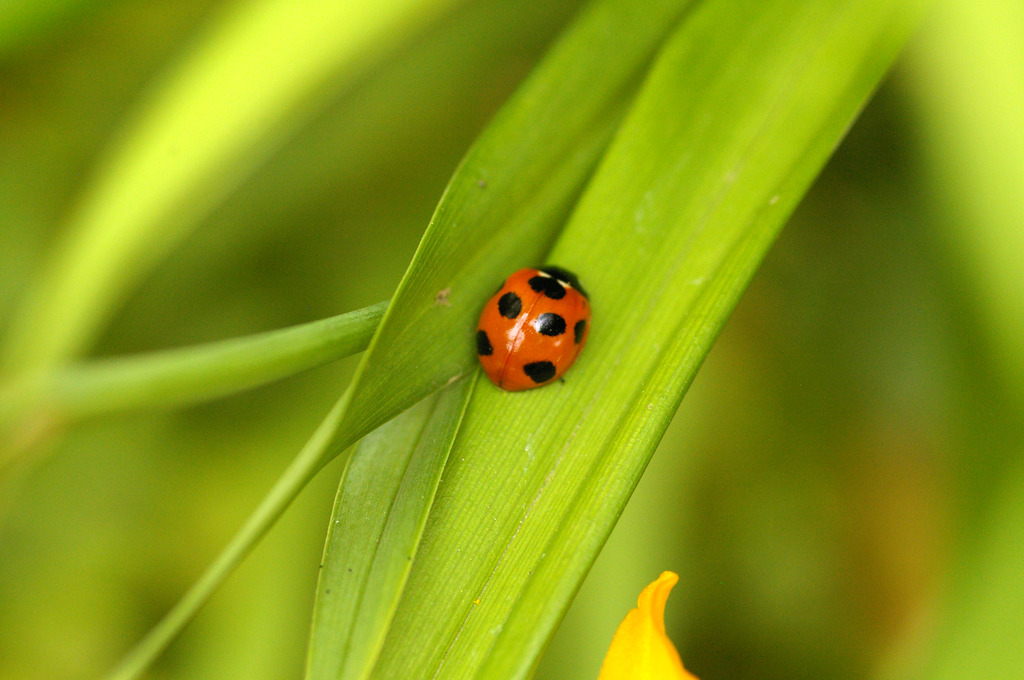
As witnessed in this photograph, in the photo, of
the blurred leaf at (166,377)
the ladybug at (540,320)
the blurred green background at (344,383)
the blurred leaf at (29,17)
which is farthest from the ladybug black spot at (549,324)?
the blurred leaf at (29,17)

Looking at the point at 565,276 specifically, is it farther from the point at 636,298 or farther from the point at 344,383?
the point at 344,383

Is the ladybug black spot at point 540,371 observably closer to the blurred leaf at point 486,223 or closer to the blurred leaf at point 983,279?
the blurred leaf at point 486,223

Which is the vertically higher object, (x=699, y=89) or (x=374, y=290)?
(x=699, y=89)

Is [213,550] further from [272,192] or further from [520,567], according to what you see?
[520,567]

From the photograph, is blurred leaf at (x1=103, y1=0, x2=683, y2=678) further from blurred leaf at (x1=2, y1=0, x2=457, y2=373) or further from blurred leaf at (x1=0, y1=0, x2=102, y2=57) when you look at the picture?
blurred leaf at (x1=0, y1=0, x2=102, y2=57)

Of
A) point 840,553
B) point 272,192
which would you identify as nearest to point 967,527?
point 840,553

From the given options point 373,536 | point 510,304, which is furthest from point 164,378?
point 510,304
